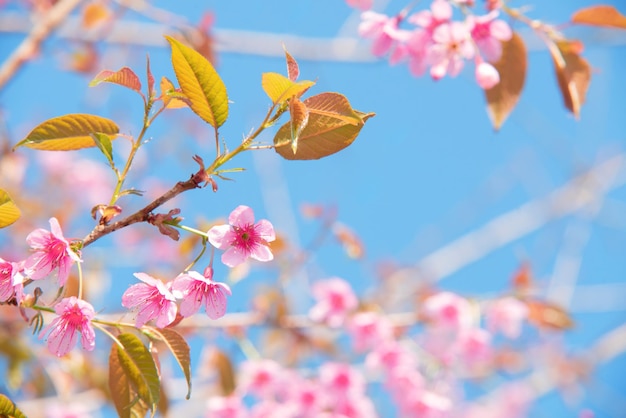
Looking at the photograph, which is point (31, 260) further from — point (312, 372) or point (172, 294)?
point (312, 372)

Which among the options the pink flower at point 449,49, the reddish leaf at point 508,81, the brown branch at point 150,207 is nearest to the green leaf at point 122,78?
the brown branch at point 150,207

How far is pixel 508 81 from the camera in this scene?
107 centimetres

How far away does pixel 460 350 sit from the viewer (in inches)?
82.0

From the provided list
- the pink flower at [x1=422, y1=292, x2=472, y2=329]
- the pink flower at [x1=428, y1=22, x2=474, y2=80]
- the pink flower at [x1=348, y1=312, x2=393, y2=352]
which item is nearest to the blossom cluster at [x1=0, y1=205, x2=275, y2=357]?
the pink flower at [x1=428, y1=22, x2=474, y2=80]

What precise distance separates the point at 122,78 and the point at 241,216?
22 cm

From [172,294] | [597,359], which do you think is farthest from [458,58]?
[597,359]

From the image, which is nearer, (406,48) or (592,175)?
(406,48)

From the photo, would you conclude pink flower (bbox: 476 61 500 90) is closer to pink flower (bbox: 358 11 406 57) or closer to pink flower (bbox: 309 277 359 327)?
pink flower (bbox: 358 11 406 57)

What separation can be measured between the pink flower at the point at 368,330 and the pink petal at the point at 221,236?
1.25m

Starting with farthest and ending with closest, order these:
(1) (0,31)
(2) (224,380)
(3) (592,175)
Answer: (3) (592,175) → (1) (0,31) → (2) (224,380)

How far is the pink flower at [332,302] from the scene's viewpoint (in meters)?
1.90

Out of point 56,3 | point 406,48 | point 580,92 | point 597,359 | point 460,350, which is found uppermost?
point 56,3

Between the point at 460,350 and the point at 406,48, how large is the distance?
134cm

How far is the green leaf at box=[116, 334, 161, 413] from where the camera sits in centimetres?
69
